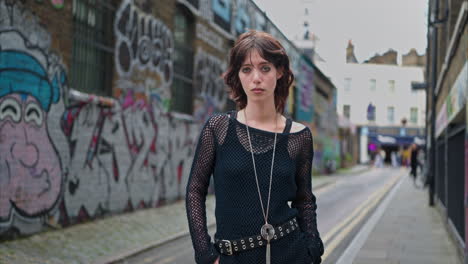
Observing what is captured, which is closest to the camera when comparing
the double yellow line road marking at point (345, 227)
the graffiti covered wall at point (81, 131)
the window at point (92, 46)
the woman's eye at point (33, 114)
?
the graffiti covered wall at point (81, 131)

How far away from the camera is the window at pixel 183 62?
1489 centimetres

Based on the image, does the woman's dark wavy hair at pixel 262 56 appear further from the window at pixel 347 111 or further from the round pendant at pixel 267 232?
the window at pixel 347 111

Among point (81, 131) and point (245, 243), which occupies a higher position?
point (81, 131)

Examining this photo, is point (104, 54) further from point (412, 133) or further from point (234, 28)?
point (412, 133)

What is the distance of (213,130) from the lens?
2.37 m

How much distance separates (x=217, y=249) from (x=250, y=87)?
2.28ft

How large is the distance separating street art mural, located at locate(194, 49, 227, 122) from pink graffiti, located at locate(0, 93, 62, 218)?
7.47 meters

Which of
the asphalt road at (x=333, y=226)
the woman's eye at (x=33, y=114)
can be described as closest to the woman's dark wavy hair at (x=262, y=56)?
the asphalt road at (x=333, y=226)

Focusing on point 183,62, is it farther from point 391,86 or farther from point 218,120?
point 391,86

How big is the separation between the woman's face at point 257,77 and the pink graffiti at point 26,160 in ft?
20.2

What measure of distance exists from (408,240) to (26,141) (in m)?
6.31

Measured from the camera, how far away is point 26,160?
812cm

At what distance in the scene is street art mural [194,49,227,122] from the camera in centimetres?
1608

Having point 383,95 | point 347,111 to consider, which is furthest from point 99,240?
point 347,111
